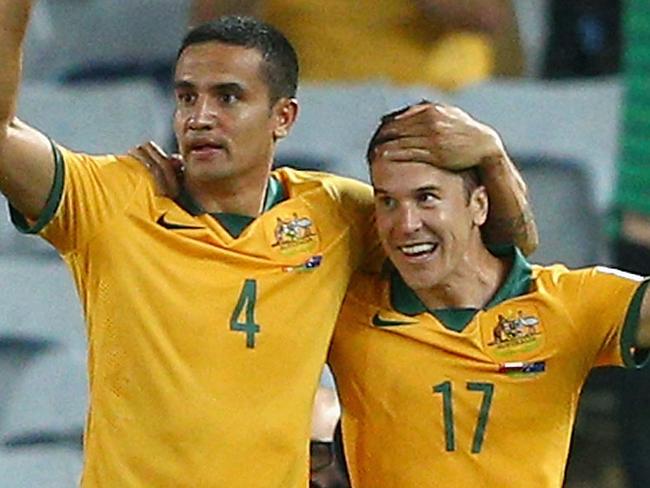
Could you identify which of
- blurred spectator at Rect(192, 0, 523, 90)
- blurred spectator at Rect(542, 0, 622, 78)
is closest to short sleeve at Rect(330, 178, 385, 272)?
blurred spectator at Rect(192, 0, 523, 90)

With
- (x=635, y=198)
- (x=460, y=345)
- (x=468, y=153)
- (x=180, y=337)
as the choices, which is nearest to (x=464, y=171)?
(x=468, y=153)

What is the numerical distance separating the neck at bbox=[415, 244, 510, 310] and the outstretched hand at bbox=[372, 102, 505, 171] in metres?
0.13

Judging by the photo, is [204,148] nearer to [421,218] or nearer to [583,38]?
[421,218]

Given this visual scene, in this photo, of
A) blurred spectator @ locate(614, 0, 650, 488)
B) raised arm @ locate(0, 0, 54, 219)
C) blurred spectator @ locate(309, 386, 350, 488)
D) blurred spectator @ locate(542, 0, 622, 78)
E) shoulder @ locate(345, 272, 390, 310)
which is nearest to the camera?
raised arm @ locate(0, 0, 54, 219)

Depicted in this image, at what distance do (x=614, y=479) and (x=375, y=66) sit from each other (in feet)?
3.52

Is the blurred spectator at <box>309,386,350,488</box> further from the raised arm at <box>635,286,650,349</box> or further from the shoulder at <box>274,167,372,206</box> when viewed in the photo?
the raised arm at <box>635,286,650,349</box>

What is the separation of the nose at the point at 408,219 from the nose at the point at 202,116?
274 mm

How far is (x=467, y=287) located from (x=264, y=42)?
1.40ft

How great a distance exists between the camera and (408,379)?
2.44 metres

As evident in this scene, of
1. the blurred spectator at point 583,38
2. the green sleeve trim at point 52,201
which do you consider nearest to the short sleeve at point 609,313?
the green sleeve trim at point 52,201

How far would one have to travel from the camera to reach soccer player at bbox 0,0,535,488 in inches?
90.4

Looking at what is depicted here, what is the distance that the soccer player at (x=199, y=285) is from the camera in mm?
2297

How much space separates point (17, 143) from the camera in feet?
7.28

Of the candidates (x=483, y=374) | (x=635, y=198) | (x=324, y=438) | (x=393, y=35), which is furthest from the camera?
(x=635, y=198)
